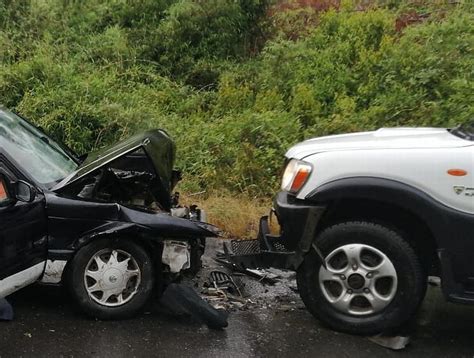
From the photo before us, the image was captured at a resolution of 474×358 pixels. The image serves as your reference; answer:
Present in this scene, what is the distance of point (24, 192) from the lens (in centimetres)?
430

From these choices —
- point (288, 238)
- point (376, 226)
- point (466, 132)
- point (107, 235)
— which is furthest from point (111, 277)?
point (466, 132)

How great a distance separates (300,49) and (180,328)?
8299 millimetres

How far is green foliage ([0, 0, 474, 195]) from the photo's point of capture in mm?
9125

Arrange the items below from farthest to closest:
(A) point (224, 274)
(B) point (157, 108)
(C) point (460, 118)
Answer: (B) point (157, 108) → (C) point (460, 118) → (A) point (224, 274)

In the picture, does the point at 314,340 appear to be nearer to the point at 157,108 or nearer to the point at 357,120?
the point at 357,120

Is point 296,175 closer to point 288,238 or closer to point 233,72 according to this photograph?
point 288,238

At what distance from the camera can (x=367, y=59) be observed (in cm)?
1091

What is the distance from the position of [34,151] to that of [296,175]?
2179 millimetres

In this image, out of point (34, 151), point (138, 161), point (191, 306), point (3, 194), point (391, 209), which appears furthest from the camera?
point (34, 151)

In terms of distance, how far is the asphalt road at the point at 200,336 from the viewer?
414 centimetres

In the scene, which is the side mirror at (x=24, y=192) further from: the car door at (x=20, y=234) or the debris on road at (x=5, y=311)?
the debris on road at (x=5, y=311)

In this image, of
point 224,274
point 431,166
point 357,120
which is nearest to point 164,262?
point 224,274

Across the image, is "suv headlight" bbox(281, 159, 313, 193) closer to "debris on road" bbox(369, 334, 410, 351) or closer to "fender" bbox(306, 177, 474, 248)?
"fender" bbox(306, 177, 474, 248)

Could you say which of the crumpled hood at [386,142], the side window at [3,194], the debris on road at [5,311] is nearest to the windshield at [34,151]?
the side window at [3,194]
